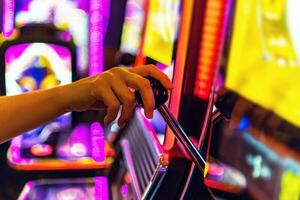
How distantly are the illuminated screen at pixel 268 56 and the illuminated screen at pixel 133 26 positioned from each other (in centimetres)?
129

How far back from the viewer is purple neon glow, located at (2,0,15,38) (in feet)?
7.39

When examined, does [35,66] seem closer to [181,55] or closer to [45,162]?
[45,162]

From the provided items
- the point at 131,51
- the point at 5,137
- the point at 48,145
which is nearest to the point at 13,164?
the point at 48,145

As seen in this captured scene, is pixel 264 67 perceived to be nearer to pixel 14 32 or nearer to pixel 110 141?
pixel 110 141

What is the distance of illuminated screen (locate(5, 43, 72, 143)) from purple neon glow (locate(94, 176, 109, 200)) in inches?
19.6

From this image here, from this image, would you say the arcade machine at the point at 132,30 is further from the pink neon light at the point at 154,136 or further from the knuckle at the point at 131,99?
the knuckle at the point at 131,99

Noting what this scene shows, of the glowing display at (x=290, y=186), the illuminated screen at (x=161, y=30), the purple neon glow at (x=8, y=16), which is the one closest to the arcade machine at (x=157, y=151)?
the illuminated screen at (x=161, y=30)

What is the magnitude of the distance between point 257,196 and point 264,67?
0.19m

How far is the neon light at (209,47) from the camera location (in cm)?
132

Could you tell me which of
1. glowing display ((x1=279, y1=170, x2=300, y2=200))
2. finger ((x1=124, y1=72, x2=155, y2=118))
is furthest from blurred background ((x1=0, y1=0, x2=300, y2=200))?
finger ((x1=124, y1=72, x2=155, y2=118))

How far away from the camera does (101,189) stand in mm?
1951

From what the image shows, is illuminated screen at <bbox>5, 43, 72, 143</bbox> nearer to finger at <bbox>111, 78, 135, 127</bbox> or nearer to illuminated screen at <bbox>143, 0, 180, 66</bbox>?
illuminated screen at <bbox>143, 0, 180, 66</bbox>

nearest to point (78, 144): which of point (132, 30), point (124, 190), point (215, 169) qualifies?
point (132, 30)

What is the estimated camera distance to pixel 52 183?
83.7 inches
